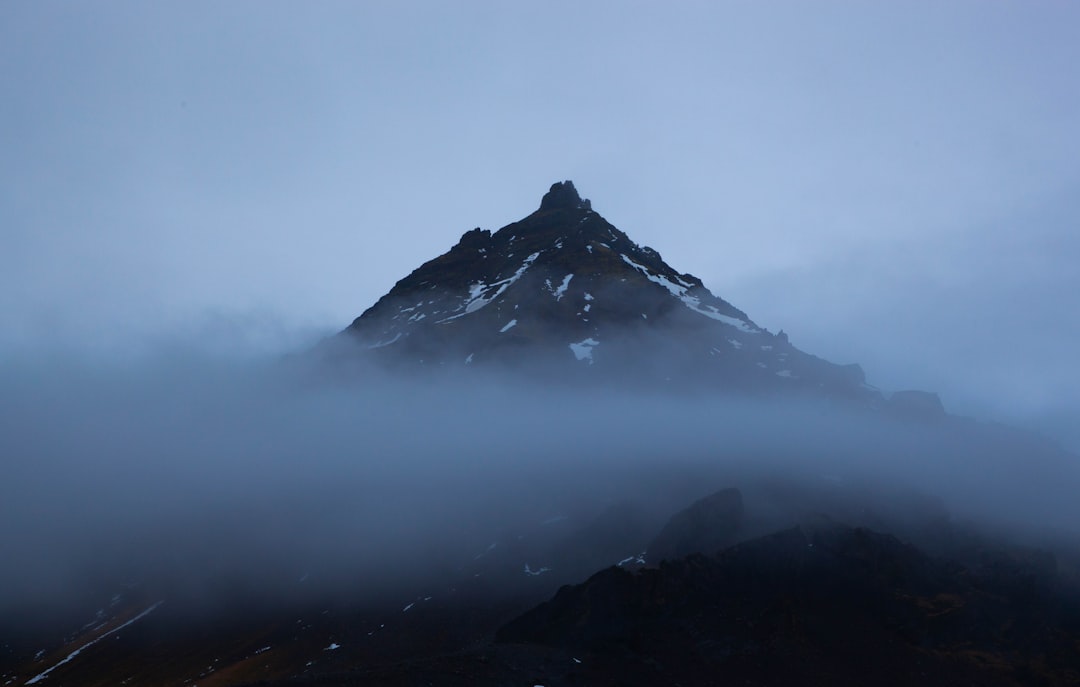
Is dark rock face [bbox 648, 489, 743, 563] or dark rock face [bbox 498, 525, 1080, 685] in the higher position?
dark rock face [bbox 648, 489, 743, 563]

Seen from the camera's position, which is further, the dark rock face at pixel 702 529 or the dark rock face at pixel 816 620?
the dark rock face at pixel 702 529

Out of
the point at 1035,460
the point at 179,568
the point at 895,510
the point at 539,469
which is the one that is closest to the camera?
the point at 895,510

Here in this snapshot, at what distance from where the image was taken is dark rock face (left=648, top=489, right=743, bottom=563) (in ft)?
358

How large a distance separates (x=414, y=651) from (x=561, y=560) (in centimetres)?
3099

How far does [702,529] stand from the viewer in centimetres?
11081

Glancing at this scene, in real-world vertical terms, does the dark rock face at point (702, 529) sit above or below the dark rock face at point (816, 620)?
above

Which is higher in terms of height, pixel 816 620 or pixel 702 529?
pixel 702 529

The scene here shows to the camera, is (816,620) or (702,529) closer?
(816,620)

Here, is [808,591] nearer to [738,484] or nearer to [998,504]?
[738,484]

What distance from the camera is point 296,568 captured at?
138250 millimetres

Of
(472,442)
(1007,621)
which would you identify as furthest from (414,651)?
(472,442)

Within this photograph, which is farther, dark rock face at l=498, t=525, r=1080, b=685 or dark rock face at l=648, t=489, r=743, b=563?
dark rock face at l=648, t=489, r=743, b=563

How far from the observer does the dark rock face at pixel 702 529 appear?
109 meters

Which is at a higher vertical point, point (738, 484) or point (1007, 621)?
point (738, 484)
